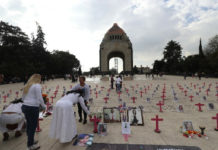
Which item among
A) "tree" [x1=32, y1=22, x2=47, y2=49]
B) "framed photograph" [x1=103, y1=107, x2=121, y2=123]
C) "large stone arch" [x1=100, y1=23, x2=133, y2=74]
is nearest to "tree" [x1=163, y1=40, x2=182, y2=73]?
"large stone arch" [x1=100, y1=23, x2=133, y2=74]

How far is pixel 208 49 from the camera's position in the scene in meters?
41.1

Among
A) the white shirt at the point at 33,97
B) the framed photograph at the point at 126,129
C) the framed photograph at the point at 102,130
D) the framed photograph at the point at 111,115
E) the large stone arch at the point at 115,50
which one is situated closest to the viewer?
the white shirt at the point at 33,97

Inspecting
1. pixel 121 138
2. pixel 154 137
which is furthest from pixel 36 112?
pixel 154 137

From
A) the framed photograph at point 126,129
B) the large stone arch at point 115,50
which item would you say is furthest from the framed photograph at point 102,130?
the large stone arch at point 115,50

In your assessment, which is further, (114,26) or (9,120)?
(114,26)

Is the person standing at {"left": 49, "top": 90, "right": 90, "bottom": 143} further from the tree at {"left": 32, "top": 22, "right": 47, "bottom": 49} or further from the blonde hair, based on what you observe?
the tree at {"left": 32, "top": 22, "right": 47, "bottom": 49}

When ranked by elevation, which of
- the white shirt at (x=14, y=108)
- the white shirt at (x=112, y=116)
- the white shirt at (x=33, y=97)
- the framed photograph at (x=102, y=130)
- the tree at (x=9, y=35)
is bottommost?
the framed photograph at (x=102, y=130)

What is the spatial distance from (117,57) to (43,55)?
36.1 metres

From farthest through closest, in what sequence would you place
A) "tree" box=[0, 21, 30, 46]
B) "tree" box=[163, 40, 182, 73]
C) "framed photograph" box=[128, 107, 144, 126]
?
"tree" box=[163, 40, 182, 73] < "tree" box=[0, 21, 30, 46] < "framed photograph" box=[128, 107, 144, 126]

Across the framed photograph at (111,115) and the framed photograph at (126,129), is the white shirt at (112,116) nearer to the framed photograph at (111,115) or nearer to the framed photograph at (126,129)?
the framed photograph at (111,115)

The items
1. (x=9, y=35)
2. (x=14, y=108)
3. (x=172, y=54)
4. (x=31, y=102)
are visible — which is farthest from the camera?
(x=172, y=54)

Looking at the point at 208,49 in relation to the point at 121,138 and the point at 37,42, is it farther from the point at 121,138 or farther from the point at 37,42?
the point at 37,42

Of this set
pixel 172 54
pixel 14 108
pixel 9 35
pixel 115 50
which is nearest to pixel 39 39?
pixel 9 35

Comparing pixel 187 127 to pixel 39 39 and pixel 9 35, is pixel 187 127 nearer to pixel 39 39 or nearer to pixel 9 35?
pixel 9 35
